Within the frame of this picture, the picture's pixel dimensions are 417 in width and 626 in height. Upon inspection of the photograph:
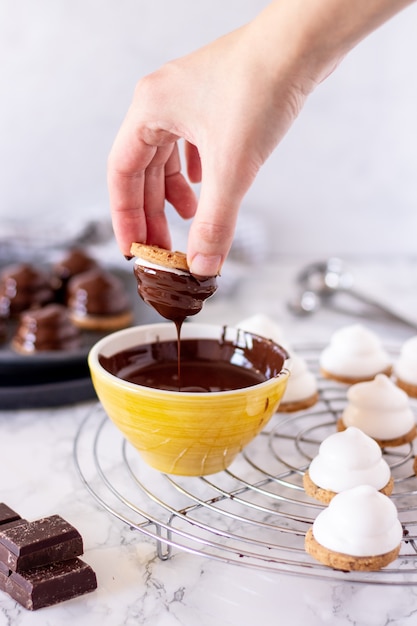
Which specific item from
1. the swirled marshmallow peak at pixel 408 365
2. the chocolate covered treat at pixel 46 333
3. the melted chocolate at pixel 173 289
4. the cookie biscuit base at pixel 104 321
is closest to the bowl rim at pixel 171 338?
the melted chocolate at pixel 173 289

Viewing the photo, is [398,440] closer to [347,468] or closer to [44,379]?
[347,468]

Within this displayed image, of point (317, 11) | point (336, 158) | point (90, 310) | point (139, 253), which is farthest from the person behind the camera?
point (336, 158)

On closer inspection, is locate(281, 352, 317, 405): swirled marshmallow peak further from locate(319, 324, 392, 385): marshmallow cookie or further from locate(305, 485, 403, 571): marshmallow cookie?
locate(305, 485, 403, 571): marshmallow cookie

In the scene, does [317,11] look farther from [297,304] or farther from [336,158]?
[336,158]

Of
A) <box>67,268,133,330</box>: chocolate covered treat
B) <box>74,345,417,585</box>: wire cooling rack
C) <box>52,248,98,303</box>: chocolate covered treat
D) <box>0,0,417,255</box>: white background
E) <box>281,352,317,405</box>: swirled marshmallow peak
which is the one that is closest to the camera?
<box>74,345,417,585</box>: wire cooling rack

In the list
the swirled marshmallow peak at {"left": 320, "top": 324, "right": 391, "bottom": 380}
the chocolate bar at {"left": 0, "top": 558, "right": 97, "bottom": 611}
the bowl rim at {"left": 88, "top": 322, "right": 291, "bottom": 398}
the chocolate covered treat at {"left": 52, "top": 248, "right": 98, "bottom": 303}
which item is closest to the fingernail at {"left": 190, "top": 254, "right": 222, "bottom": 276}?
the bowl rim at {"left": 88, "top": 322, "right": 291, "bottom": 398}

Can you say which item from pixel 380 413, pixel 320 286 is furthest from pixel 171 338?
pixel 320 286

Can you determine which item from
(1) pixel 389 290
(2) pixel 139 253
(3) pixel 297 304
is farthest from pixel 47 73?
(2) pixel 139 253
